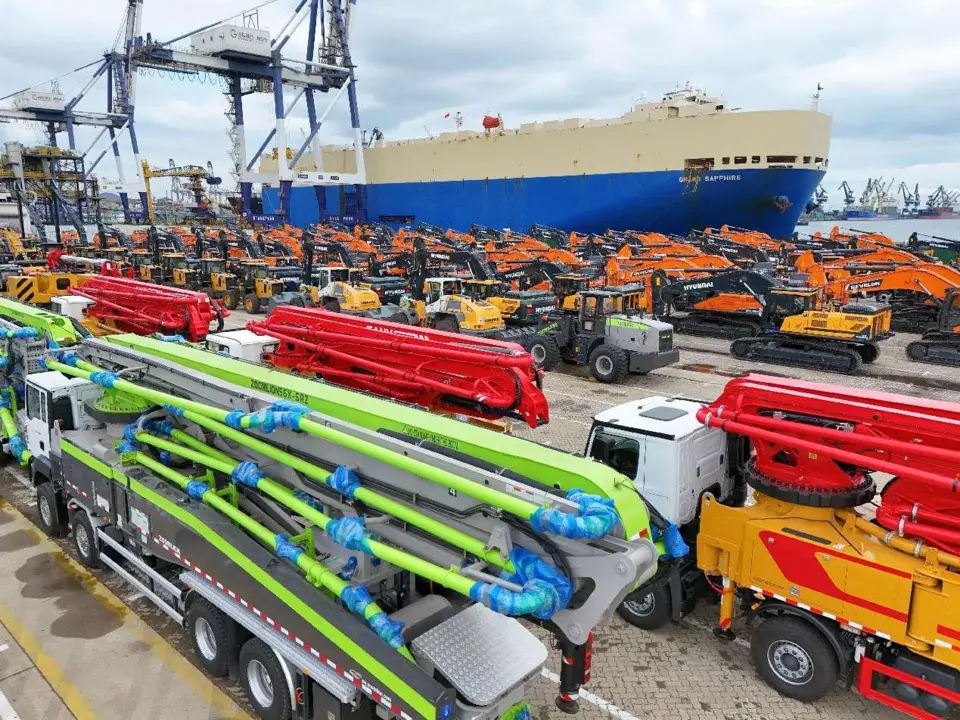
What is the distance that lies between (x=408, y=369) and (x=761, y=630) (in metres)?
6.51

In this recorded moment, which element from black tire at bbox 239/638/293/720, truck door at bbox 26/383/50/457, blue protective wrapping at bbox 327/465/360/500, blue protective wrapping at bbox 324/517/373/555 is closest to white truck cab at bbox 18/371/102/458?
truck door at bbox 26/383/50/457

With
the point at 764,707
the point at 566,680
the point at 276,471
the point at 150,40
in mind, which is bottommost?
the point at 764,707

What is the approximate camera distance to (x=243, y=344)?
12.7 m

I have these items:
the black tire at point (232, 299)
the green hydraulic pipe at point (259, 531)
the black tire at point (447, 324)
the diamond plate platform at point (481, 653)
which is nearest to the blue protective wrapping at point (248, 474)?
the green hydraulic pipe at point (259, 531)

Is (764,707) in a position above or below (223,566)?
below

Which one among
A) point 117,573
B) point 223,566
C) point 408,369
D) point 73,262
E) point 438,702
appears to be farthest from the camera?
point 73,262

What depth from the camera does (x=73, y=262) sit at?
95.9 ft

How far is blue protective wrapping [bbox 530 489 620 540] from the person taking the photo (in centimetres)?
377

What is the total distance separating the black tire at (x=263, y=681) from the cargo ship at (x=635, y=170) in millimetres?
50116

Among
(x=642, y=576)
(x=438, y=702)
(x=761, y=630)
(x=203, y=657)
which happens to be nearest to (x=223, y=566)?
(x=203, y=657)

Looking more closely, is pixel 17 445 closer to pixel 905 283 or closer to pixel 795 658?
pixel 795 658

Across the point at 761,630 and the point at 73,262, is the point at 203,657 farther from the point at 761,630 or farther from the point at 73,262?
the point at 73,262

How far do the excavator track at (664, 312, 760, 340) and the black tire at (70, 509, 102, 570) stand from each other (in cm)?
1946

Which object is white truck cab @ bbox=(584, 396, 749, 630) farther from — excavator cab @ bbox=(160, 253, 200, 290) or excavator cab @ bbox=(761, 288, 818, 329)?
excavator cab @ bbox=(160, 253, 200, 290)
